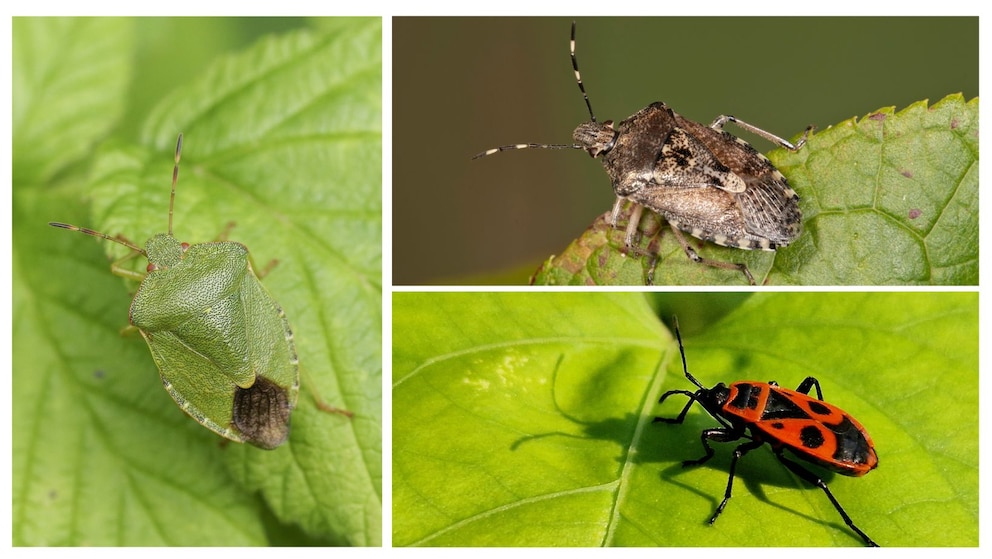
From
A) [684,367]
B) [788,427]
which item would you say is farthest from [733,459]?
[684,367]

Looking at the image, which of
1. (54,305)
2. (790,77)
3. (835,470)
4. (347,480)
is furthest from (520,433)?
(790,77)

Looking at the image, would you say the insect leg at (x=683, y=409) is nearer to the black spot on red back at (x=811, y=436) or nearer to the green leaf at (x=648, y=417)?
the green leaf at (x=648, y=417)

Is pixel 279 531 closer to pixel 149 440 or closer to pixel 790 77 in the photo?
pixel 149 440

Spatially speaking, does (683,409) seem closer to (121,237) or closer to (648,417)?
(648,417)

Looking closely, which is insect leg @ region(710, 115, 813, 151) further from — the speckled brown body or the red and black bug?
the red and black bug

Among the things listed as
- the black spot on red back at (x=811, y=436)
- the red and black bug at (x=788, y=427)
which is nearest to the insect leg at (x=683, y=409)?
the red and black bug at (x=788, y=427)

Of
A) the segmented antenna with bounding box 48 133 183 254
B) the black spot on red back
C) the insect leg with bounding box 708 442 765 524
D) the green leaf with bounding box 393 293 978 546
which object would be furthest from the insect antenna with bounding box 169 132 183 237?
the black spot on red back

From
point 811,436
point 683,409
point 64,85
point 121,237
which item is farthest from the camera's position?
point 64,85

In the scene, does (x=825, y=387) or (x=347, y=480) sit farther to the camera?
(x=347, y=480)
